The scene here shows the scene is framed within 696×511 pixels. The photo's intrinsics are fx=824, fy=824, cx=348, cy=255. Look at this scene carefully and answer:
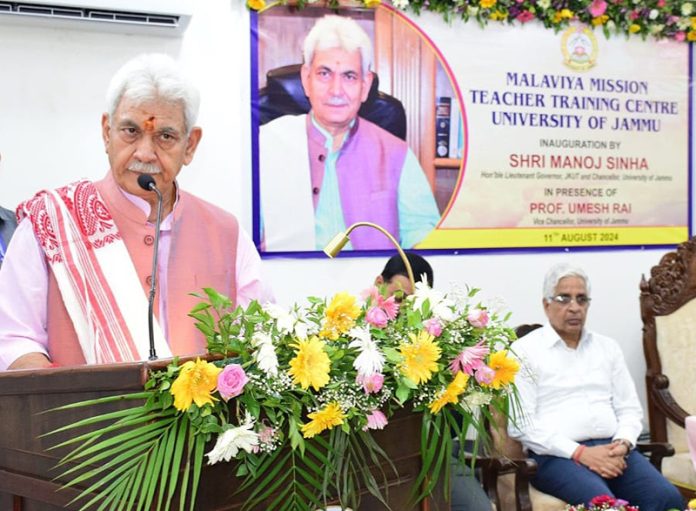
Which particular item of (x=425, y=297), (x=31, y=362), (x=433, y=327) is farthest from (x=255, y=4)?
(x=433, y=327)

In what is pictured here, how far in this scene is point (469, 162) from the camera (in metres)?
3.95

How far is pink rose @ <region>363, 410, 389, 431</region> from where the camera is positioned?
4.49ft

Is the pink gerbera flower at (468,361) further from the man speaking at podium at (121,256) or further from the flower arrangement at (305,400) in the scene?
the man speaking at podium at (121,256)

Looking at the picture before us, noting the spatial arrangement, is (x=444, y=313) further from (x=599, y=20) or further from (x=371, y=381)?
(x=599, y=20)

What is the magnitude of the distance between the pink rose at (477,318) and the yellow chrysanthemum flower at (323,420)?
34 centimetres

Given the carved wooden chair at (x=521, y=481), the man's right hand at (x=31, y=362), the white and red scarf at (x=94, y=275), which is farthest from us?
the carved wooden chair at (x=521, y=481)

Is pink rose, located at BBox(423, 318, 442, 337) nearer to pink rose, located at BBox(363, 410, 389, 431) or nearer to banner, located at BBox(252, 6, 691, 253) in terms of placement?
pink rose, located at BBox(363, 410, 389, 431)

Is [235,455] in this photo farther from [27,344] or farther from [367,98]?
[367,98]

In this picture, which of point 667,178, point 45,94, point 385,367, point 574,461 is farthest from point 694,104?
point 385,367

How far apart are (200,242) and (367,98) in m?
1.77

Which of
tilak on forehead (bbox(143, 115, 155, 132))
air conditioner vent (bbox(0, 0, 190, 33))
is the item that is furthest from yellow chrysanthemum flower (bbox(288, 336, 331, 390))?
air conditioner vent (bbox(0, 0, 190, 33))

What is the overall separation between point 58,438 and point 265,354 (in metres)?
0.36

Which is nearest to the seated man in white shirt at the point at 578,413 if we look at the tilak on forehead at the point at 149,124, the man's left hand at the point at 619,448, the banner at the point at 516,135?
the man's left hand at the point at 619,448

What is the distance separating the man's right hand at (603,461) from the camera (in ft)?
10.9
